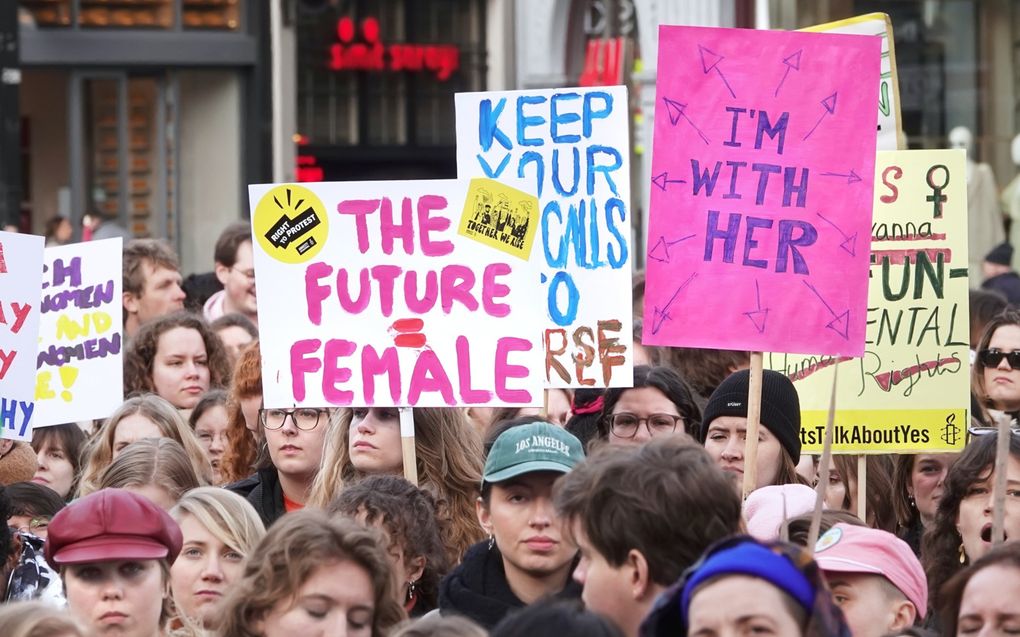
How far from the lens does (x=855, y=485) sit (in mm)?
7418

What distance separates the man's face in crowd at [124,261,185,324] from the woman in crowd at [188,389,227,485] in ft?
5.80

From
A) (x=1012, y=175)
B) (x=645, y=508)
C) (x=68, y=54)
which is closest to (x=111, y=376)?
(x=645, y=508)

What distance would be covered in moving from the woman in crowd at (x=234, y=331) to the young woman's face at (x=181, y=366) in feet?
1.23

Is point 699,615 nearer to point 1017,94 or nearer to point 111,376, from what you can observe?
point 111,376

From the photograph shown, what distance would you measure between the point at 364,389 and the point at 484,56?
18.4 metres

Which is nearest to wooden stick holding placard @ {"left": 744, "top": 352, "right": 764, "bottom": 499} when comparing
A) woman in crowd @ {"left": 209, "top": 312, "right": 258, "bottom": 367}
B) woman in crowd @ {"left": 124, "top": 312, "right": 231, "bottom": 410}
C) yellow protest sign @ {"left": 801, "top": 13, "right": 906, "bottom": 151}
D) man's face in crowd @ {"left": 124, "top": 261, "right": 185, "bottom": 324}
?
yellow protest sign @ {"left": 801, "top": 13, "right": 906, "bottom": 151}

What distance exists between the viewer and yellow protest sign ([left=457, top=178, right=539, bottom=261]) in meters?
6.82

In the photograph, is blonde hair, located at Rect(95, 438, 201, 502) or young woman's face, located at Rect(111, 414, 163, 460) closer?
blonde hair, located at Rect(95, 438, 201, 502)

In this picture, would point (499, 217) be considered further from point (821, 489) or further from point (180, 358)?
point (180, 358)

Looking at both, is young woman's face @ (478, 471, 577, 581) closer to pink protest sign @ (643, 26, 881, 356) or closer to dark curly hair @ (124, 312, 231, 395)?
pink protest sign @ (643, 26, 881, 356)

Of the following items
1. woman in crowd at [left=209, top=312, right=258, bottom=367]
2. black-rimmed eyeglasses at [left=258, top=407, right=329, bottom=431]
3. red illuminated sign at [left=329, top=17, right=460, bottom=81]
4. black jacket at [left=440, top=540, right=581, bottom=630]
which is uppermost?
red illuminated sign at [left=329, top=17, right=460, bottom=81]

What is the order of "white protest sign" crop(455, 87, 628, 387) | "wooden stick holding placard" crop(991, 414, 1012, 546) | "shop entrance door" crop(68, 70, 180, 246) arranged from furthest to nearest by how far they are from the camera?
"shop entrance door" crop(68, 70, 180, 246) → "white protest sign" crop(455, 87, 628, 387) → "wooden stick holding placard" crop(991, 414, 1012, 546)

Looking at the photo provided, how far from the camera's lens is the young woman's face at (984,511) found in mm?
5867

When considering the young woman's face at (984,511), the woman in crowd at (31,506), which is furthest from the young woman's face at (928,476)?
the woman in crowd at (31,506)
